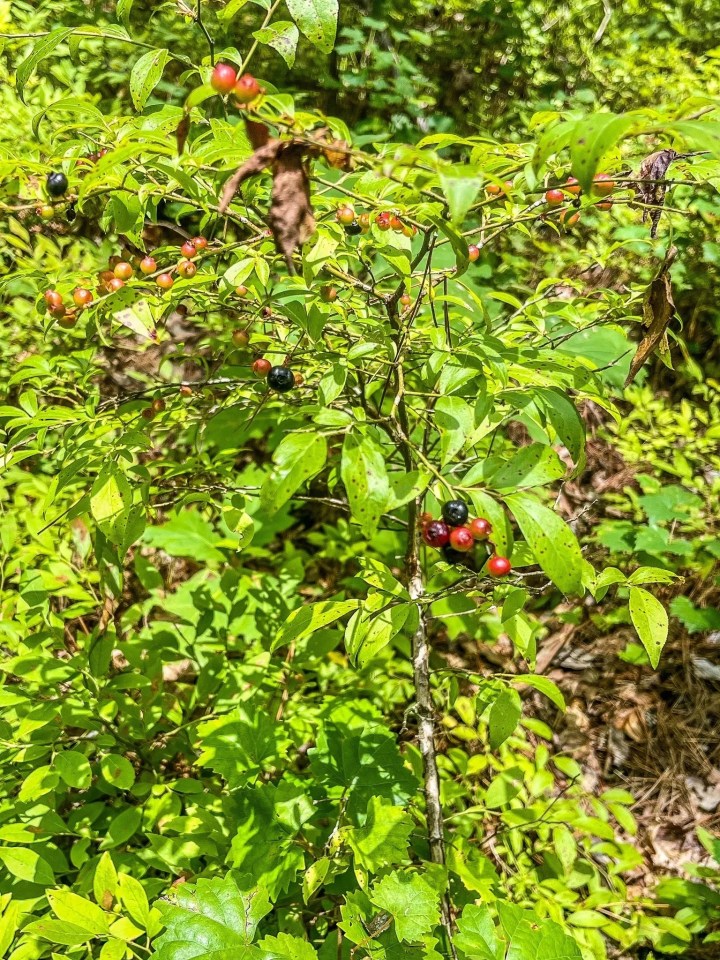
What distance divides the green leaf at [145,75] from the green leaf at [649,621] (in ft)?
4.08

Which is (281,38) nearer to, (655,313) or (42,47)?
(42,47)

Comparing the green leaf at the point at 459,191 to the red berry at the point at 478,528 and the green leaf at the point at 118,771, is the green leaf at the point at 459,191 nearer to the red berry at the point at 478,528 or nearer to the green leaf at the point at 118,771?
the red berry at the point at 478,528

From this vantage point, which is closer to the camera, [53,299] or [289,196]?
[289,196]

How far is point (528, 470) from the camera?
996 mm

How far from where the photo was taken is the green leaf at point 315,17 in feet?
2.82

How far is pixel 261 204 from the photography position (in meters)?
1.56

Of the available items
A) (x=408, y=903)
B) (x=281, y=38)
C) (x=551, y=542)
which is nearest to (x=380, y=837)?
(x=408, y=903)

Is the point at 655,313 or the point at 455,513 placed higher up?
the point at 655,313

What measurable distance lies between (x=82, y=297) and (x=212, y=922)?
1284 millimetres

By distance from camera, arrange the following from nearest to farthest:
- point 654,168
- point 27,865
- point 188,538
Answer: point 654,168 < point 27,865 < point 188,538

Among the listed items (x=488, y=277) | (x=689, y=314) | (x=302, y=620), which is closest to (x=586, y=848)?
(x=302, y=620)

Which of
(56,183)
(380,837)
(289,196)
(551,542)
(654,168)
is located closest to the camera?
(289,196)

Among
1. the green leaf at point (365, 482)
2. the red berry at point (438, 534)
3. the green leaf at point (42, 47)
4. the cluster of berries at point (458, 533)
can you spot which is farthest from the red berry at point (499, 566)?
the green leaf at point (42, 47)

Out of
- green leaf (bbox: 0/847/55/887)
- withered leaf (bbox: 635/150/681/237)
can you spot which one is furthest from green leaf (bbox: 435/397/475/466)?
green leaf (bbox: 0/847/55/887)
